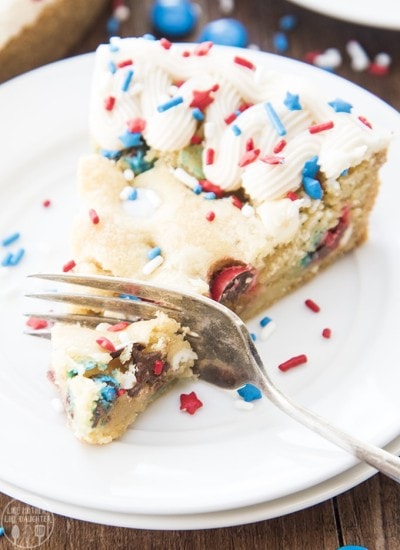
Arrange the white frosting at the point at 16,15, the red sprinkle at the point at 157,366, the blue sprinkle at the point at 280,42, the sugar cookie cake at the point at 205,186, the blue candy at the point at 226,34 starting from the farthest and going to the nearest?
the blue sprinkle at the point at 280,42 → the blue candy at the point at 226,34 → the white frosting at the point at 16,15 → the sugar cookie cake at the point at 205,186 → the red sprinkle at the point at 157,366

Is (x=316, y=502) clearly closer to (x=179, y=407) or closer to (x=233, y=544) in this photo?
(x=233, y=544)

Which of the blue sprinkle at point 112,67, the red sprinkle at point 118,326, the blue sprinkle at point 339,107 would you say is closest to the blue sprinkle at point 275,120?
the blue sprinkle at point 339,107

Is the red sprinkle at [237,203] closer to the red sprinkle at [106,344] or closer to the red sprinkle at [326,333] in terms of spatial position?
the red sprinkle at [326,333]

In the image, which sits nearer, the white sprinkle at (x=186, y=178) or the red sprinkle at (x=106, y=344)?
the red sprinkle at (x=106, y=344)

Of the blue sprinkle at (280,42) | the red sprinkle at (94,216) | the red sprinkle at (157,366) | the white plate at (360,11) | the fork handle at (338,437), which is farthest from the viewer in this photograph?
the blue sprinkle at (280,42)

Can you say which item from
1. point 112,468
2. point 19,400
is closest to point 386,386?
point 112,468

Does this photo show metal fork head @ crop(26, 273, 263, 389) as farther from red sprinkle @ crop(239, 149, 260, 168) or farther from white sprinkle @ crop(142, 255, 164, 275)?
red sprinkle @ crop(239, 149, 260, 168)

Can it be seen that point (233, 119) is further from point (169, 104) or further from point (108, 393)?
point (108, 393)
